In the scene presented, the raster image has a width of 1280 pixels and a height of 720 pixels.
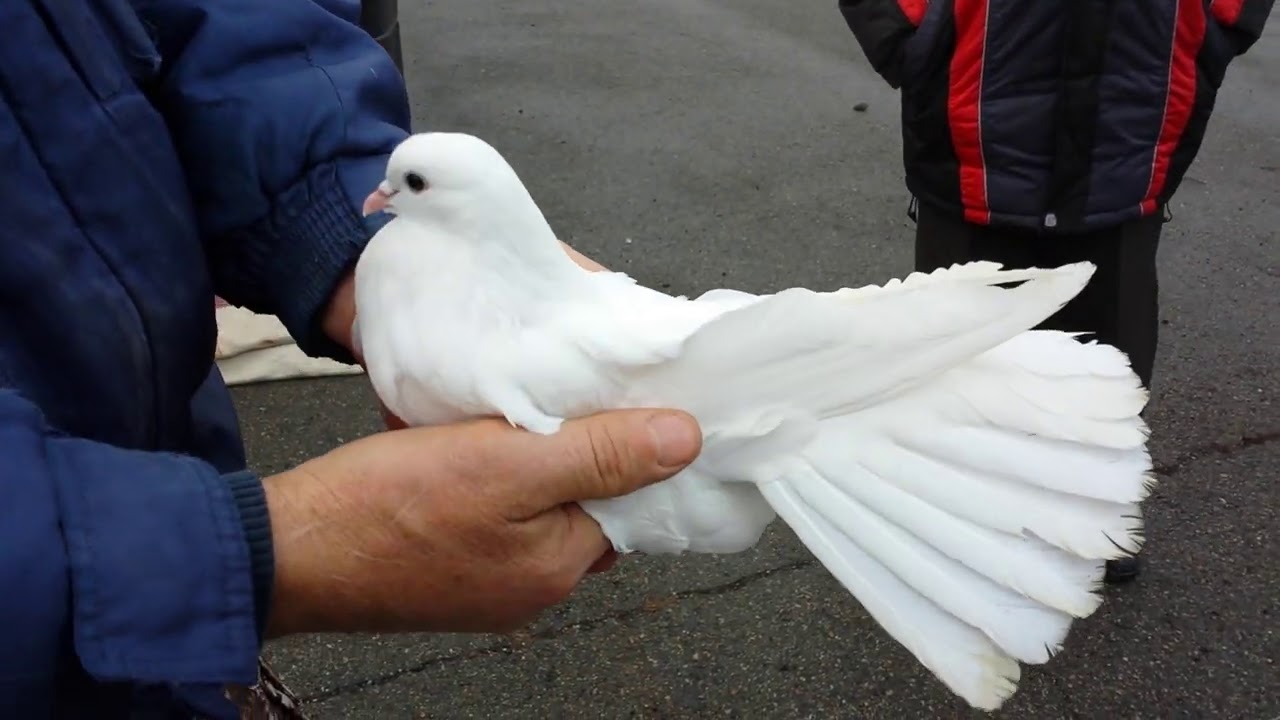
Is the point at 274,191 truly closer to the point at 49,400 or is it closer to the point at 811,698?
the point at 49,400

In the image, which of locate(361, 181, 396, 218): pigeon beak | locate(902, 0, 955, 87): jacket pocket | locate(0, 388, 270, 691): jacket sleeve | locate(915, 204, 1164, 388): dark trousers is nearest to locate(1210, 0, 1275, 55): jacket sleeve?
locate(915, 204, 1164, 388): dark trousers

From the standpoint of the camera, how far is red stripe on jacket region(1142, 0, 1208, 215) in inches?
91.7

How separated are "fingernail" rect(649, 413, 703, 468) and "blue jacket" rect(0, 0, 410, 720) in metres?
0.42

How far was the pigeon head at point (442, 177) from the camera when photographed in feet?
4.55

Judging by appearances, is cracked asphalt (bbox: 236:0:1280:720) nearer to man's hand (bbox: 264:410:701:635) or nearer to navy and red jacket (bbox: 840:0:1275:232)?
navy and red jacket (bbox: 840:0:1275:232)

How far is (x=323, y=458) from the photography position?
4.07ft

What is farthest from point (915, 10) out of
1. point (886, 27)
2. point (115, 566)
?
point (115, 566)

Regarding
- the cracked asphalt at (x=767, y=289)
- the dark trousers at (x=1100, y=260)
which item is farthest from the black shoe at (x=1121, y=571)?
the dark trousers at (x=1100, y=260)

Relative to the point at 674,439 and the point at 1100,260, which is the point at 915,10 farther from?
the point at 674,439

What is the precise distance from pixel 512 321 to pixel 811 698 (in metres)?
1.46

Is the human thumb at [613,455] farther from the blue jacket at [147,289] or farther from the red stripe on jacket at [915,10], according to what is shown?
the red stripe on jacket at [915,10]

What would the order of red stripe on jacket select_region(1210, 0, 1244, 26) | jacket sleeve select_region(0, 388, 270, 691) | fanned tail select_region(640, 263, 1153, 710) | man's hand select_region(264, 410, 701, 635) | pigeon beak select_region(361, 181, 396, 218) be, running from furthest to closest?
red stripe on jacket select_region(1210, 0, 1244, 26) → pigeon beak select_region(361, 181, 396, 218) → fanned tail select_region(640, 263, 1153, 710) → man's hand select_region(264, 410, 701, 635) → jacket sleeve select_region(0, 388, 270, 691)

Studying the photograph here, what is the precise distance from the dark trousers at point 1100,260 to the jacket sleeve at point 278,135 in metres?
1.54

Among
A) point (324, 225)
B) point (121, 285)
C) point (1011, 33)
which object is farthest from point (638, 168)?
point (121, 285)
